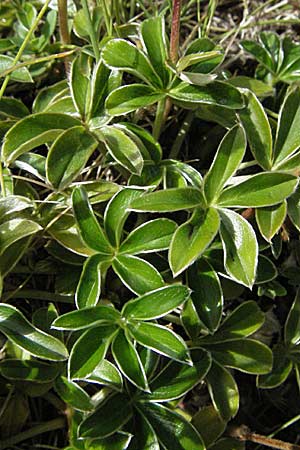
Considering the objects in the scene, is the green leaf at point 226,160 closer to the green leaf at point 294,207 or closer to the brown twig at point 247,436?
the green leaf at point 294,207

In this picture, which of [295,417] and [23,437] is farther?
[295,417]

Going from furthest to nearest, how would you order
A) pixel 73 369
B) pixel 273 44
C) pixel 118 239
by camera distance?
pixel 273 44 → pixel 118 239 → pixel 73 369

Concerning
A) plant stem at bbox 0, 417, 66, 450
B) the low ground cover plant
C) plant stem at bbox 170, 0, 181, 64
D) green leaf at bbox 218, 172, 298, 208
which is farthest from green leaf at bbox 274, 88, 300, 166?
plant stem at bbox 0, 417, 66, 450

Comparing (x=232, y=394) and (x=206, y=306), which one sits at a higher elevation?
(x=206, y=306)

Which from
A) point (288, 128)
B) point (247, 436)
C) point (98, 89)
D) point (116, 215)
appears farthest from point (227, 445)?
point (98, 89)

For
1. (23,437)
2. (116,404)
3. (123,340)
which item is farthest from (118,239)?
(23,437)

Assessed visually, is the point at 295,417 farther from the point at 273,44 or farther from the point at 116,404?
the point at 273,44

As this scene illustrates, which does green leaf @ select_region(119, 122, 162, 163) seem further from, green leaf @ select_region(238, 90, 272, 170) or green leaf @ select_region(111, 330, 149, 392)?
green leaf @ select_region(111, 330, 149, 392)
